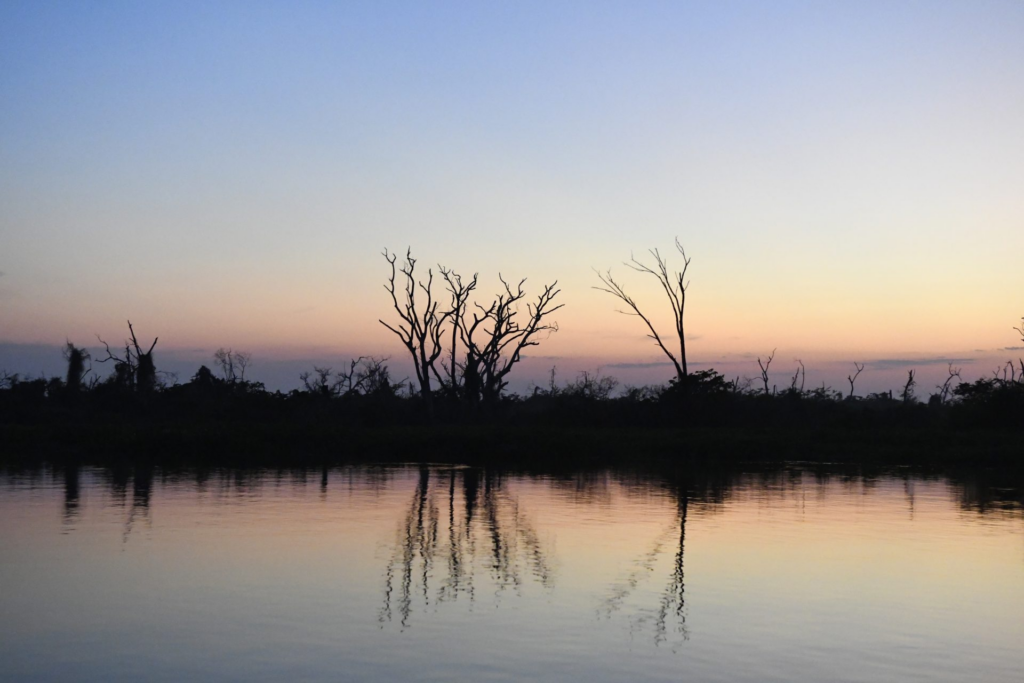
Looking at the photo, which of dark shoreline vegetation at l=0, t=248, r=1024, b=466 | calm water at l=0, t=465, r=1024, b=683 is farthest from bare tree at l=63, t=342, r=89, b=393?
calm water at l=0, t=465, r=1024, b=683

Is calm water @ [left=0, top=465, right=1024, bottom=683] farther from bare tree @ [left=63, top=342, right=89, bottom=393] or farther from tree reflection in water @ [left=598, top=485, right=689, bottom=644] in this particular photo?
bare tree @ [left=63, top=342, right=89, bottom=393]

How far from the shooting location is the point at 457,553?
1434cm

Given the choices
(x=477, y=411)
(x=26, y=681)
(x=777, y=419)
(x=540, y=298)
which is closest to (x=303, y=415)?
(x=477, y=411)

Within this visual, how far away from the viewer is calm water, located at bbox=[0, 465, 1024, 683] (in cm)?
867

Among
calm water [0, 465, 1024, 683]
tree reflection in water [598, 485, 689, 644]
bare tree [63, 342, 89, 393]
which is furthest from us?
bare tree [63, 342, 89, 393]

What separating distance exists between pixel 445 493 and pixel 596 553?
29.0ft

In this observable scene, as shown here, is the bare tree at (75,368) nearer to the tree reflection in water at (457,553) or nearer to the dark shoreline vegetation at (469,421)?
the dark shoreline vegetation at (469,421)

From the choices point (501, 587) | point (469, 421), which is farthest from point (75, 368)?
point (501, 587)

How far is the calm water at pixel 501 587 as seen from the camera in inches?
341

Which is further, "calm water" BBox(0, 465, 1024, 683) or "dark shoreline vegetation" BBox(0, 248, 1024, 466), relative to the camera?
"dark shoreline vegetation" BBox(0, 248, 1024, 466)

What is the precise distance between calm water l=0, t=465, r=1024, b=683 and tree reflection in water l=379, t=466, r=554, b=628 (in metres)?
0.06

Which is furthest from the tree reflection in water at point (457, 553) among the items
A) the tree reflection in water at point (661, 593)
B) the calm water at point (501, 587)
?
the tree reflection in water at point (661, 593)

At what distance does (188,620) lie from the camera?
9.94m

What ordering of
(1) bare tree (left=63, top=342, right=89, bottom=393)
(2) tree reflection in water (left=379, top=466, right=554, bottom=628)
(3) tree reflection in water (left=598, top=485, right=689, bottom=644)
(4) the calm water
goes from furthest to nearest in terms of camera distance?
(1) bare tree (left=63, top=342, right=89, bottom=393) < (2) tree reflection in water (left=379, top=466, right=554, bottom=628) < (3) tree reflection in water (left=598, top=485, right=689, bottom=644) < (4) the calm water
